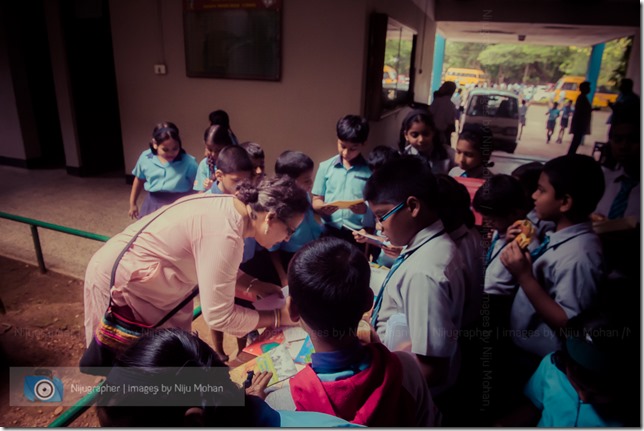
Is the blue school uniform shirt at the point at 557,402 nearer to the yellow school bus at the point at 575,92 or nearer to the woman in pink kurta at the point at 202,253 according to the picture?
the yellow school bus at the point at 575,92

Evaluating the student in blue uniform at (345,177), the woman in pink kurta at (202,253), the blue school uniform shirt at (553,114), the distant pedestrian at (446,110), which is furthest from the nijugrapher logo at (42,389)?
the distant pedestrian at (446,110)

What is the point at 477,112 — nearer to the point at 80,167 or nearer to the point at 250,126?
the point at 250,126

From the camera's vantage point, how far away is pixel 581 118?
983 millimetres

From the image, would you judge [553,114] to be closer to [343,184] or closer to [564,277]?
[564,277]

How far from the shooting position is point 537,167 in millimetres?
1184

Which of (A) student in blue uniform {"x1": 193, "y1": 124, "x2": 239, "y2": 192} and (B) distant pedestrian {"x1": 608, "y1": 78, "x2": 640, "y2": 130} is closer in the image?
(B) distant pedestrian {"x1": 608, "y1": 78, "x2": 640, "y2": 130}

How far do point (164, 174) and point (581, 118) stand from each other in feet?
7.08

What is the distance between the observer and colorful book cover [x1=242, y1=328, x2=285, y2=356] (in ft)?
4.02

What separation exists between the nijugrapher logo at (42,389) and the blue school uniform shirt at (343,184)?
1.42m

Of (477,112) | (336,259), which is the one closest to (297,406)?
(336,259)

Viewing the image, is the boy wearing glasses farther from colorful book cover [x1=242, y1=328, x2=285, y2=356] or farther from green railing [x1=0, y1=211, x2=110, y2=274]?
green railing [x1=0, y1=211, x2=110, y2=274]

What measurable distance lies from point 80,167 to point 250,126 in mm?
1984

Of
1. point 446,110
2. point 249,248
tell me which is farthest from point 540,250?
point 446,110

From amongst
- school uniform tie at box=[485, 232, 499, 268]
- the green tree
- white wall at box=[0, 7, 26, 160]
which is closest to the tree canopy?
the green tree
